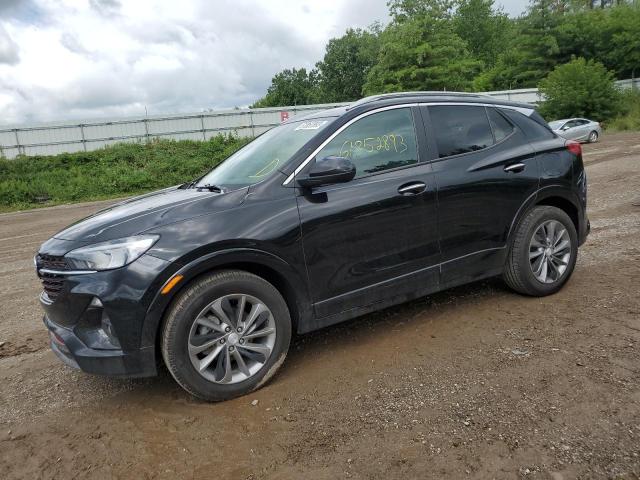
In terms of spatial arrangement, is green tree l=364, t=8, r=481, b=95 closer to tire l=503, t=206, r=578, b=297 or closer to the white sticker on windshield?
tire l=503, t=206, r=578, b=297

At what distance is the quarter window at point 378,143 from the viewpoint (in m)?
3.55

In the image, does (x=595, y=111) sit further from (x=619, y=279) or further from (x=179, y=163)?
(x=619, y=279)

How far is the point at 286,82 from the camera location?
73.6m

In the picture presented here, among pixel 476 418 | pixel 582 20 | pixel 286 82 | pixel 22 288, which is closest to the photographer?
pixel 476 418

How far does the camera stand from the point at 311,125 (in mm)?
3744

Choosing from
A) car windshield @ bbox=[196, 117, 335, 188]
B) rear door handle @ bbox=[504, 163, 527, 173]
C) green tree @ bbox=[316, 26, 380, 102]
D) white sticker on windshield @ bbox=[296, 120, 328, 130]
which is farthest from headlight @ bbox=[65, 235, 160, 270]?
green tree @ bbox=[316, 26, 380, 102]

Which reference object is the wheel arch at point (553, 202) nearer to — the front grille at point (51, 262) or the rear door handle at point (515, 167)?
the rear door handle at point (515, 167)

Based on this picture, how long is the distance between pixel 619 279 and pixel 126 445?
4442 millimetres

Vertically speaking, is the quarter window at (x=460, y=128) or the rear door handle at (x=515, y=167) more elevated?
the quarter window at (x=460, y=128)

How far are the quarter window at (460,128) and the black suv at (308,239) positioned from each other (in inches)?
0.4

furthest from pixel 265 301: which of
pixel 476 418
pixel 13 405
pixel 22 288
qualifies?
pixel 22 288

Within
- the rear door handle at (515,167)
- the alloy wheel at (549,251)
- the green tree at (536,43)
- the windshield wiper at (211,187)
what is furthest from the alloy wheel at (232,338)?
the green tree at (536,43)

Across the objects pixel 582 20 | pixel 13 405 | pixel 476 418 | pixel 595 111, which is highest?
pixel 582 20

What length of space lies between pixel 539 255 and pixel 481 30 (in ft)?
222
